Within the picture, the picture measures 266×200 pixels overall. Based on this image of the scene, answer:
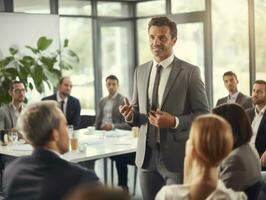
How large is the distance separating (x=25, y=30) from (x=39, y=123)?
558cm

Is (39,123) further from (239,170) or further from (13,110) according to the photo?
(13,110)

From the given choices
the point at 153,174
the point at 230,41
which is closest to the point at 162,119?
the point at 153,174

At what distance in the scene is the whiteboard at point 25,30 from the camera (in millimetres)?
7230

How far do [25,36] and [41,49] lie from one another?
15.4 inches

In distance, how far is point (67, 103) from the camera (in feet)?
20.7

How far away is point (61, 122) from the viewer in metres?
2.21

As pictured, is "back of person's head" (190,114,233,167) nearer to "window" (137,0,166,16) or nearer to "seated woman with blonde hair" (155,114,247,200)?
"seated woman with blonde hair" (155,114,247,200)

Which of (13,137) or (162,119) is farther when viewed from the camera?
(13,137)

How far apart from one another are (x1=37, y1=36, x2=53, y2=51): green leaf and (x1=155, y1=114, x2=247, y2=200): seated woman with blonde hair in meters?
5.42

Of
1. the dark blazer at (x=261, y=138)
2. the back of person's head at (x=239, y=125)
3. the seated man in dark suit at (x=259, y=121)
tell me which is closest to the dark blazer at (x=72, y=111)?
the seated man in dark suit at (x=259, y=121)

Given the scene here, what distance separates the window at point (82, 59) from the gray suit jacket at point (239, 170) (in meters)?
6.10

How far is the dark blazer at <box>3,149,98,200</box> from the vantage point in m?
1.99

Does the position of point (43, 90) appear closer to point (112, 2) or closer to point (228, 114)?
point (112, 2)

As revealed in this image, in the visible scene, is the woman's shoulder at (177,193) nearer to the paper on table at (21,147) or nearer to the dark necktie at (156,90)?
the dark necktie at (156,90)
